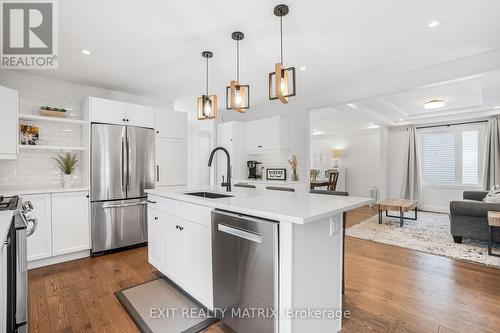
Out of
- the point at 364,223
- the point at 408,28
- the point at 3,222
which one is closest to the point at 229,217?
the point at 3,222

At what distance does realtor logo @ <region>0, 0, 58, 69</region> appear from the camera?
2045mm

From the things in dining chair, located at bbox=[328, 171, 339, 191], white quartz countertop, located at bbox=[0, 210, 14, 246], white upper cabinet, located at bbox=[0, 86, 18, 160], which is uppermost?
white upper cabinet, located at bbox=[0, 86, 18, 160]

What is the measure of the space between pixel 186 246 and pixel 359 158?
22.8 ft

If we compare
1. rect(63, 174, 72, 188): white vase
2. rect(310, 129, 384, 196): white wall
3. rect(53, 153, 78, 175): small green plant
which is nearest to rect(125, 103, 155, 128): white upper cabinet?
rect(53, 153, 78, 175): small green plant

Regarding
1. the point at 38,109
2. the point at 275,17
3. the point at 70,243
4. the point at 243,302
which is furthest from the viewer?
the point at 38,109

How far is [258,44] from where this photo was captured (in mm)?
2646

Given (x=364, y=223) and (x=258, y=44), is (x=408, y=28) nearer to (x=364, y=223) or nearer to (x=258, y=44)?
(x=258, y=44)

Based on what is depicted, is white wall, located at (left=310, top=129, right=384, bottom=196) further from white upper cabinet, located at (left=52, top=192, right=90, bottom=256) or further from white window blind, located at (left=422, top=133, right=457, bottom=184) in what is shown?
white upper cabinet, located at (left=52, top=192, right=90, bottom=256)

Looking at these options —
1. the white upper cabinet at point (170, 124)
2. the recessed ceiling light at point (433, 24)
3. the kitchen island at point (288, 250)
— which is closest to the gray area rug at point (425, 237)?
the kitchen island at point (288, 250)

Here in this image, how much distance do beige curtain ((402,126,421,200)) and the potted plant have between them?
766cm

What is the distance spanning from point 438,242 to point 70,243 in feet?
17.6

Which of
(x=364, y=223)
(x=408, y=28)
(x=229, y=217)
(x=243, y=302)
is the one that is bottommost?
(x=364, y=223)

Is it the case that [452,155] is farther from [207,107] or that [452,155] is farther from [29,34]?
[29,34]

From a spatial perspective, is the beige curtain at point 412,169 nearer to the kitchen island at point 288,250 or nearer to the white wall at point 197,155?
the white wall at point 197,155
